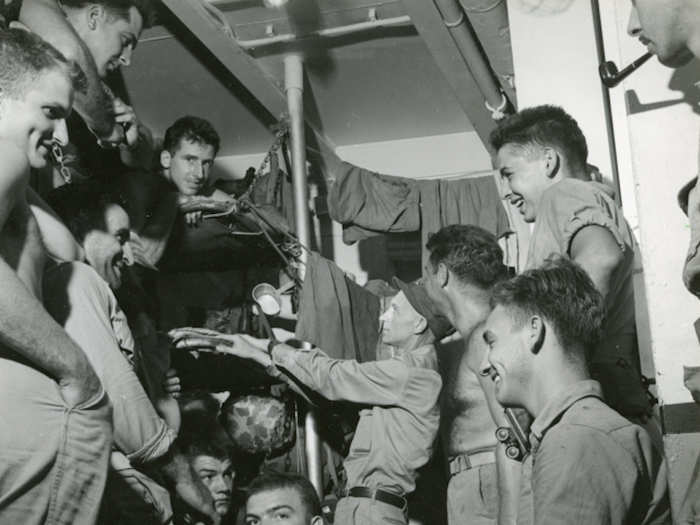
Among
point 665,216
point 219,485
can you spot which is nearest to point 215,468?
point 219,485

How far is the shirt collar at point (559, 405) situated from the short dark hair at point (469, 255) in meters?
2.04

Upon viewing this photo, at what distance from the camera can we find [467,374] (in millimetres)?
4590

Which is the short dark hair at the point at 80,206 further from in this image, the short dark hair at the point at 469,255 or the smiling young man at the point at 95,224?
the short dark hair at the point at 469,255

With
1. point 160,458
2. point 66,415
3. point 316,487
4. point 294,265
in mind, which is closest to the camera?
point 66,415

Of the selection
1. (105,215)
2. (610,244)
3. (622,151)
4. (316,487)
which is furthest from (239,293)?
(610,244)

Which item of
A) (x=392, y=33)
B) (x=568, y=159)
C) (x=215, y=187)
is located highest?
(x=392, y=33)

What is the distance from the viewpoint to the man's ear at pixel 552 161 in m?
3.72

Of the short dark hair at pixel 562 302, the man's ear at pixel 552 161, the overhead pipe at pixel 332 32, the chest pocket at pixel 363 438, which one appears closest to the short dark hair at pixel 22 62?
the short dark hair at pixel 562 302

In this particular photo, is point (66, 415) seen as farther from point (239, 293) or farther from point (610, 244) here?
point (239, 293)

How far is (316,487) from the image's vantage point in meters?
5.43

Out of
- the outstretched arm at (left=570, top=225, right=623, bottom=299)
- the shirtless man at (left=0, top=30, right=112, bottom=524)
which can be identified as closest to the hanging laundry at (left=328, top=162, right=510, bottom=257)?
the outstretched arm at (left=570, top=225, right=623, bottom=299)

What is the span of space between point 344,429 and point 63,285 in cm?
264

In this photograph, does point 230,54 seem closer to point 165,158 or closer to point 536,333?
point 165,158

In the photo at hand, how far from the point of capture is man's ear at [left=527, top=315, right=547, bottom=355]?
2.70 meters
